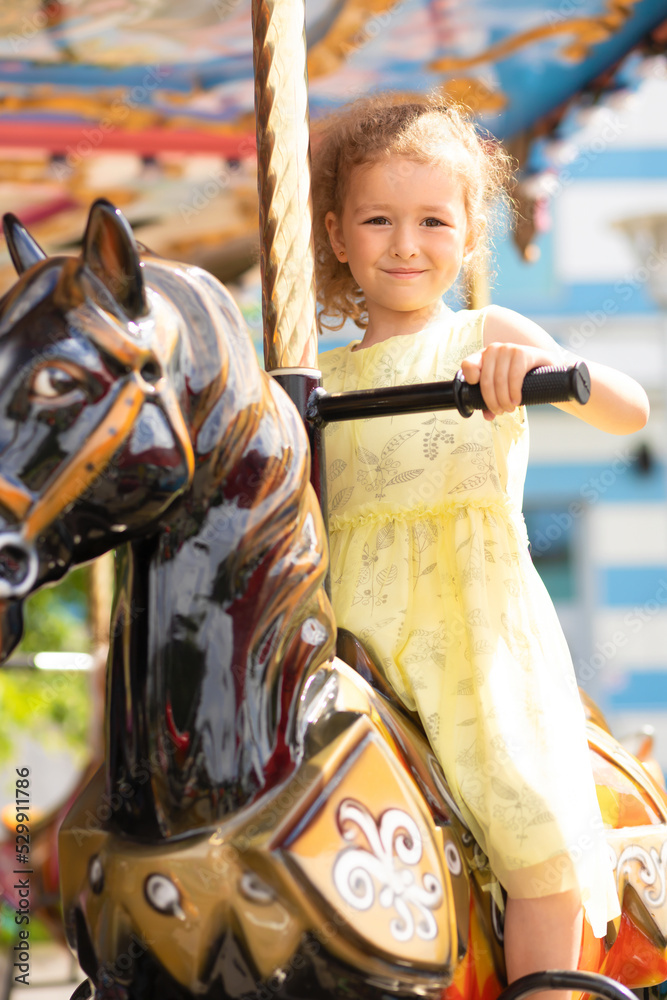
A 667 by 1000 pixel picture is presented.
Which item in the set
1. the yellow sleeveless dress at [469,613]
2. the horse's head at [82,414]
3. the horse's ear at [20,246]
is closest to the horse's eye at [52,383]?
the horse's head at [82,414]

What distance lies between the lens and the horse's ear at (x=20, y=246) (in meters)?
0.80

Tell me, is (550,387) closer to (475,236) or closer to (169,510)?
(169,510)

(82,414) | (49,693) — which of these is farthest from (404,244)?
(49,693)

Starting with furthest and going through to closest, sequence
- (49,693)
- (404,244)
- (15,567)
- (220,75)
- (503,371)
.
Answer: (49,693)
(220,75)
(404,244)
(503,371)
(15,567)

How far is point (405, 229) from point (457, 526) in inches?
12.8

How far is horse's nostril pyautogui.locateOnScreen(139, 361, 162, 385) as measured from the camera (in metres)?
0.73

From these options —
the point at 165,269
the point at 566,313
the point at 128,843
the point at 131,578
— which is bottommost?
the point at 128,843

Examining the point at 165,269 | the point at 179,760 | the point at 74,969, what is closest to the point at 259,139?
the point at 165,269

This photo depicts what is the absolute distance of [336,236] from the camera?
130 cm

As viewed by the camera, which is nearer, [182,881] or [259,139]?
[182,881]

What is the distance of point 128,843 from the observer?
30.1 inches

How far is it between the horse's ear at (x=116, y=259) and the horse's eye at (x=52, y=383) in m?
0.06

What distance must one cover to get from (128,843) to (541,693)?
16.2 inches

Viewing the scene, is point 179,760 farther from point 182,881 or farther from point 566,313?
point 566,313
